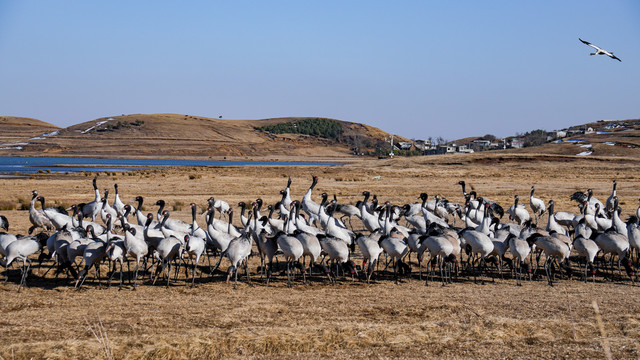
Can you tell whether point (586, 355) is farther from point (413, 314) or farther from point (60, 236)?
point (60, 236)

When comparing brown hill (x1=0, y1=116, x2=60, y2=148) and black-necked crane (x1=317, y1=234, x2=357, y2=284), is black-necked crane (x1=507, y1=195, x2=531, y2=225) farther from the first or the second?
brown hill (x1=0, y1=116, x2=60, y2=148)

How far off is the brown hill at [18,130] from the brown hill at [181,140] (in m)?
4.81

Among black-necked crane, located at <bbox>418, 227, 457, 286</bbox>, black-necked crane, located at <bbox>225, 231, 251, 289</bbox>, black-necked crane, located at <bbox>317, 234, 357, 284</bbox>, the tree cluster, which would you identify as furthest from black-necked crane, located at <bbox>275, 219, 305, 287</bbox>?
the tree cluster

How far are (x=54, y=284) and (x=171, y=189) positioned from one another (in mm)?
27150

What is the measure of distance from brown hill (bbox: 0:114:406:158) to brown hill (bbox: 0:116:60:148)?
4.81 meters

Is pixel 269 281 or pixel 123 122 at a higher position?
pixel 123 122

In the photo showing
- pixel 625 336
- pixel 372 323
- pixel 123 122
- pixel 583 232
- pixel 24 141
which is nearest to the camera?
pixel 625 336

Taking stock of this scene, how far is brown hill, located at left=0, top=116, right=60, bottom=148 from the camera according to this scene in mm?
140875

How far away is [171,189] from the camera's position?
131 ft

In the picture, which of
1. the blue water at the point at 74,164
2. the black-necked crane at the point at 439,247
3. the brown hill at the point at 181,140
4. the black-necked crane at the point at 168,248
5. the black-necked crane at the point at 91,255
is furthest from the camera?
the brown hill at the point at 181,140

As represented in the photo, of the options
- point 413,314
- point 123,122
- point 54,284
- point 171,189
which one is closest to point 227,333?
point 413,314

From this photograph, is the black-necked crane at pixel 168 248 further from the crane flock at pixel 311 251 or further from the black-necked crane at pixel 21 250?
the black-necked crane at pixel 21 250

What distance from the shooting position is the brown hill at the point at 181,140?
445 feet

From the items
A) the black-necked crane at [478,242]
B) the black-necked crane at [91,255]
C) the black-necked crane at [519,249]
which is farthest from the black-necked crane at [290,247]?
the black-necked crane at [519,249]
